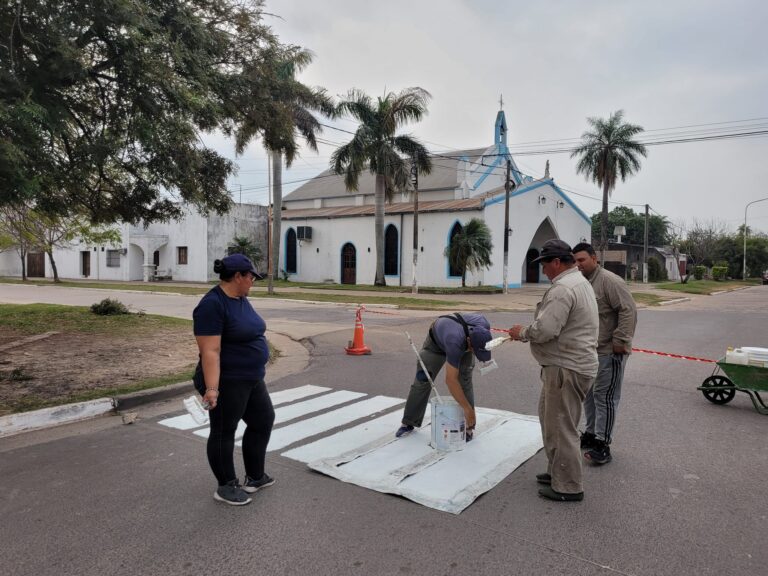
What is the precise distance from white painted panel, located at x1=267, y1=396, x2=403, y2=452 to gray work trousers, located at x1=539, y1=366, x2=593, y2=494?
249 centimetres

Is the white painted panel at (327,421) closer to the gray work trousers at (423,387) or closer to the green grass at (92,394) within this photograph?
the gray work trousers at (423,387)

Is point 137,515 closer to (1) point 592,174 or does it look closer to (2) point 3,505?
(2) point 3,505

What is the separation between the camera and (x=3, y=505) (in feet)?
12.6

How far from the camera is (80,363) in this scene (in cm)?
835

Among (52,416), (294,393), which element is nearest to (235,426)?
(52,416)

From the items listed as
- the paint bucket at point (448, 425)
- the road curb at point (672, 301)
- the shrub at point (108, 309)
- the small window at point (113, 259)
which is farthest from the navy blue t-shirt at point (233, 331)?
the small window at point (113, 259)

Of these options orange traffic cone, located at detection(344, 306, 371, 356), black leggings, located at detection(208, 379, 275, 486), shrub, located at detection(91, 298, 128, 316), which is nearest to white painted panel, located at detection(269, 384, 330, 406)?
orange traffic cone, located at detection(344, 306, 371, 356)

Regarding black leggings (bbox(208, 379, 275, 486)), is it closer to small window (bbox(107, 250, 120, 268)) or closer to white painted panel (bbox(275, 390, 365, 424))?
white painted panel (bbox(275, 390, 365, 424))

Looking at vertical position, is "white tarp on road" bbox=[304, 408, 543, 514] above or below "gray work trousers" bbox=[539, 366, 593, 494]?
below

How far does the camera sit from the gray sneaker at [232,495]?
3.79 meters

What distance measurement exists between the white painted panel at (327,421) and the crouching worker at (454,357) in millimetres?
861

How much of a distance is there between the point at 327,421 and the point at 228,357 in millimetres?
2446

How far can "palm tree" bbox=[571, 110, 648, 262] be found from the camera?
4050 centimetres

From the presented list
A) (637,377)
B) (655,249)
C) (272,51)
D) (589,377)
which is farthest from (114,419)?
(655,249)
